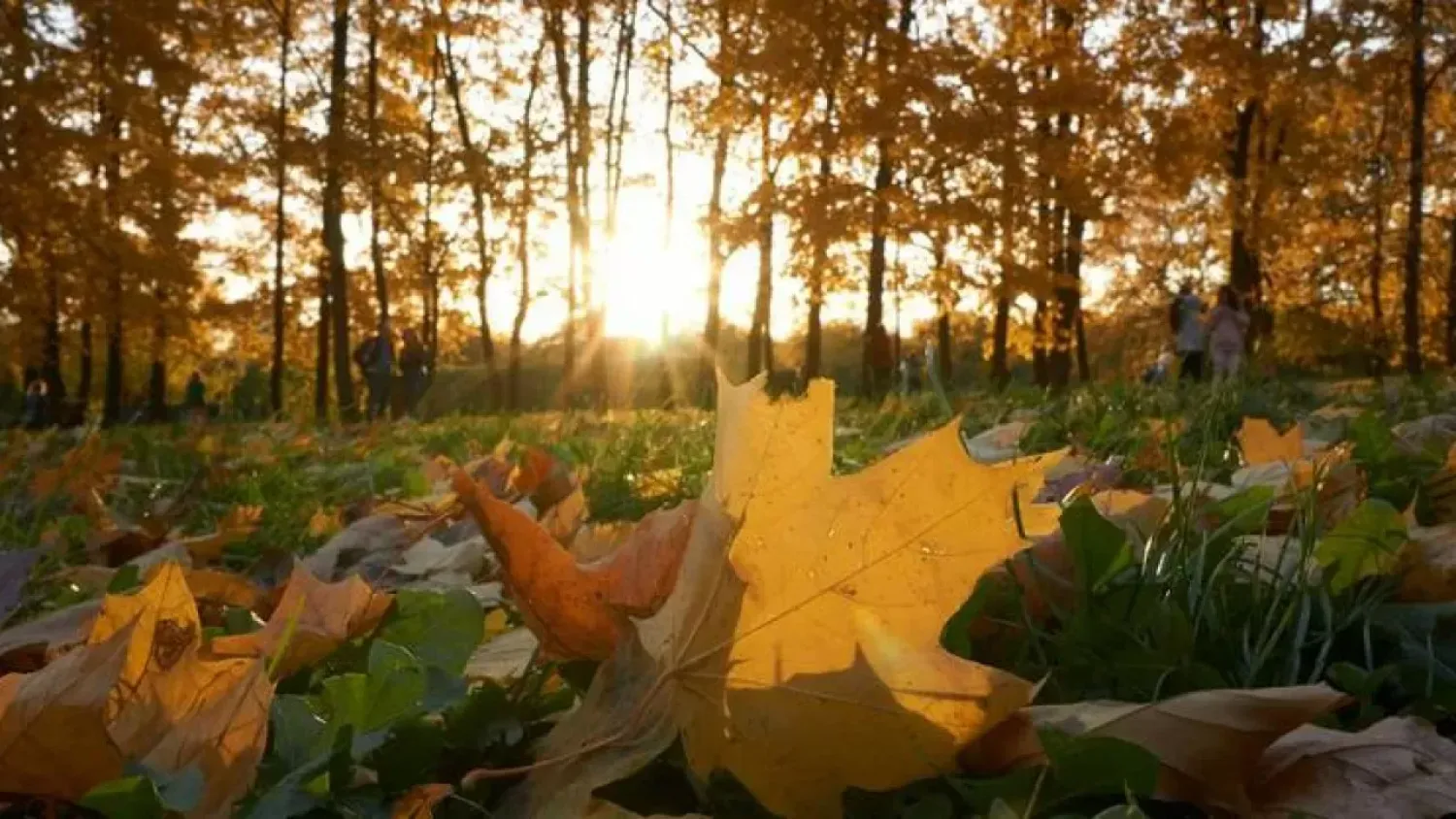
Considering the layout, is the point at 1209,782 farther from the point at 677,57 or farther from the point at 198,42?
the point at 677,57

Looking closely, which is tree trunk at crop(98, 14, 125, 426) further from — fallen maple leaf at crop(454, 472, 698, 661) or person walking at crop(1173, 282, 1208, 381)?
fallen maple leaf at crop(454, 472, 698, 661)

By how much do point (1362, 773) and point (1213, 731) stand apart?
7 cm

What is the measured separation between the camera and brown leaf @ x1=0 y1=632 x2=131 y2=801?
0.67m

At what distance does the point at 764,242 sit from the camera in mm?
14711

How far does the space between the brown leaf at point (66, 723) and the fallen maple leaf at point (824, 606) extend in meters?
0.27

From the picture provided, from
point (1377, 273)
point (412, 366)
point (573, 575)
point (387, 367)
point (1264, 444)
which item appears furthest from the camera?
point (1377, 273)

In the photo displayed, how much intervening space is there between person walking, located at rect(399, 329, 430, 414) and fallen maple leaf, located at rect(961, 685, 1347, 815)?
16.5 m

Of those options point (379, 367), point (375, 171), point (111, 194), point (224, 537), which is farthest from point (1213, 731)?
point (375, 171)

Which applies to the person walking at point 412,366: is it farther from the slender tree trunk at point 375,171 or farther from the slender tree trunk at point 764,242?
the slender tree trunk at point 764,242

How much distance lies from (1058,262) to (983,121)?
Answer: 5.72 m

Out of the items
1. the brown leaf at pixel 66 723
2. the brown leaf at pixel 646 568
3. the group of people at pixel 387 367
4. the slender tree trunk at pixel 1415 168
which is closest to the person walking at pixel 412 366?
the group of people at pixel 387 367

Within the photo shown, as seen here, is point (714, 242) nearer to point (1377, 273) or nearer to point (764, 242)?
point (764, 242)

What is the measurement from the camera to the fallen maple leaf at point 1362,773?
2.07 feet

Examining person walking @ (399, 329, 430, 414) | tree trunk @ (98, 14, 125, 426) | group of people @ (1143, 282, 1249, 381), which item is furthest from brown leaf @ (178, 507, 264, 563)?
person walking @ (399, 329, 430, 414)
